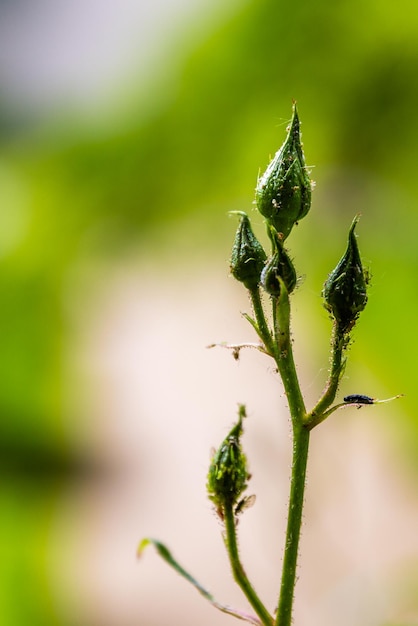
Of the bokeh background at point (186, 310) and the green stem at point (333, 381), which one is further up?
the bokeh background at point (186, 310)

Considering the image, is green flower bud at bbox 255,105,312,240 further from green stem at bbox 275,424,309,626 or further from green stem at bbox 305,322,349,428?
green stem at bbox 275,424,309,626

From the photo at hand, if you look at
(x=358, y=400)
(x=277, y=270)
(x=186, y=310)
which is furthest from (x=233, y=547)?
(x=186, y=310)

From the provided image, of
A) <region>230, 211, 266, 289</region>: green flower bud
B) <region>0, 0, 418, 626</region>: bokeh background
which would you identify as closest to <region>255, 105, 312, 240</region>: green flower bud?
<region>230, 211, 266, 289</region>: green flower bud

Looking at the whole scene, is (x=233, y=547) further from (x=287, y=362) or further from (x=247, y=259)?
(x=247, y=259)

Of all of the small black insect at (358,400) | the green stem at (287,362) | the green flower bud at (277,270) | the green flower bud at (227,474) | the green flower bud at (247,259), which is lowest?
the green flower bud at (227,474)

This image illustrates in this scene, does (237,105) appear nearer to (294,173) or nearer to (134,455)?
(134,455)

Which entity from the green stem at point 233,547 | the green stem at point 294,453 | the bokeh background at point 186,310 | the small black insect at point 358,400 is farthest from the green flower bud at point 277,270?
the bokeh background at point 186,310

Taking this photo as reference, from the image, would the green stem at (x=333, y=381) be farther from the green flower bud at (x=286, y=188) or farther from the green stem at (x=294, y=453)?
the green flower bud at (x=286, y=188)
